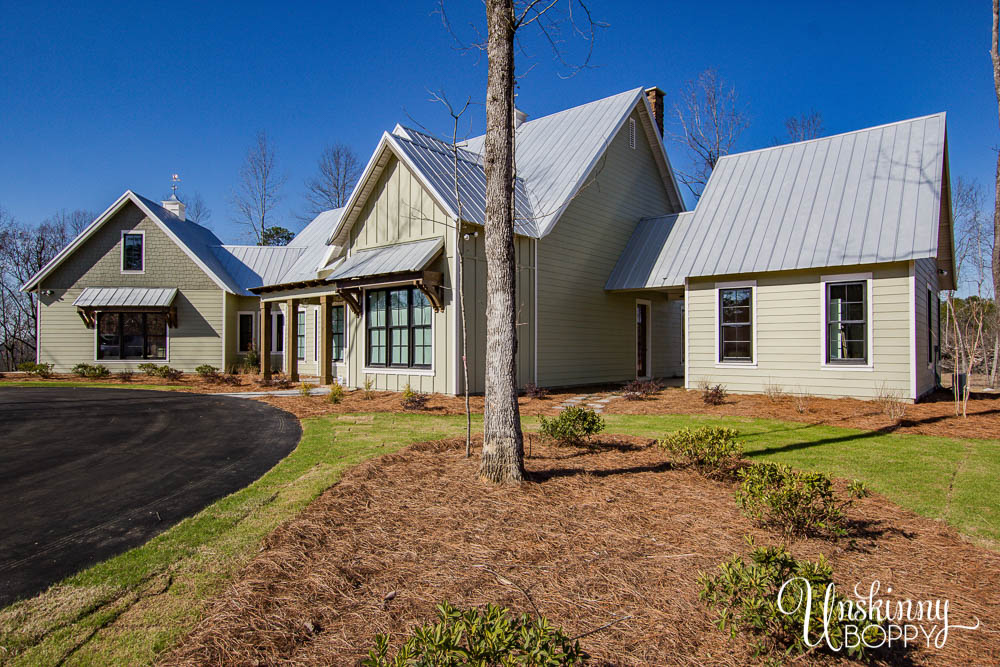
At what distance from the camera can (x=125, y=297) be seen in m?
20.1

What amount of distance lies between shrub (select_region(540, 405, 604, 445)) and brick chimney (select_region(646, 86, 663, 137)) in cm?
1465

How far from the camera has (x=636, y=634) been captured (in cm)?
282

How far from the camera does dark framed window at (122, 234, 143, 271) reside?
20969mm

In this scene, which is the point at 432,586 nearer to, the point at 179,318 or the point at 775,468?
the point at 775,468

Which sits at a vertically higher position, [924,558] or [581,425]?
[581,425]

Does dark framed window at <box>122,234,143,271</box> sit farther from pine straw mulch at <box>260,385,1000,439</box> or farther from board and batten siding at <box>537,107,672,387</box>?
board and batten siding at <box>537,107,672,387</box>

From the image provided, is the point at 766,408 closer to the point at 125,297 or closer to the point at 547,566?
the point at 547,566

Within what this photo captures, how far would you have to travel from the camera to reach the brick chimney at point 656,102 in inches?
738

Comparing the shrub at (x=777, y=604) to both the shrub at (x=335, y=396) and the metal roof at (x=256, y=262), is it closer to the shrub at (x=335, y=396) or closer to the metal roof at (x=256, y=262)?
the shrub at (x=335, y=396)

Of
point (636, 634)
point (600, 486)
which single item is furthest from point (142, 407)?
point (636, 634)

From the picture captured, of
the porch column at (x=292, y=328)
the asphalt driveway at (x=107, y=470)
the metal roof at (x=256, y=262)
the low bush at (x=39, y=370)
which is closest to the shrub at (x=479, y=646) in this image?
the asphalt driveway at (x=107, y=470)

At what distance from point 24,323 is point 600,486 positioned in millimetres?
41369

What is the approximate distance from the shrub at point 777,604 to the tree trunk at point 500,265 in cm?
252

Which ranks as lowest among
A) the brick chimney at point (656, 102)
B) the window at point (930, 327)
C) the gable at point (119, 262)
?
the window at point (930, 327)
